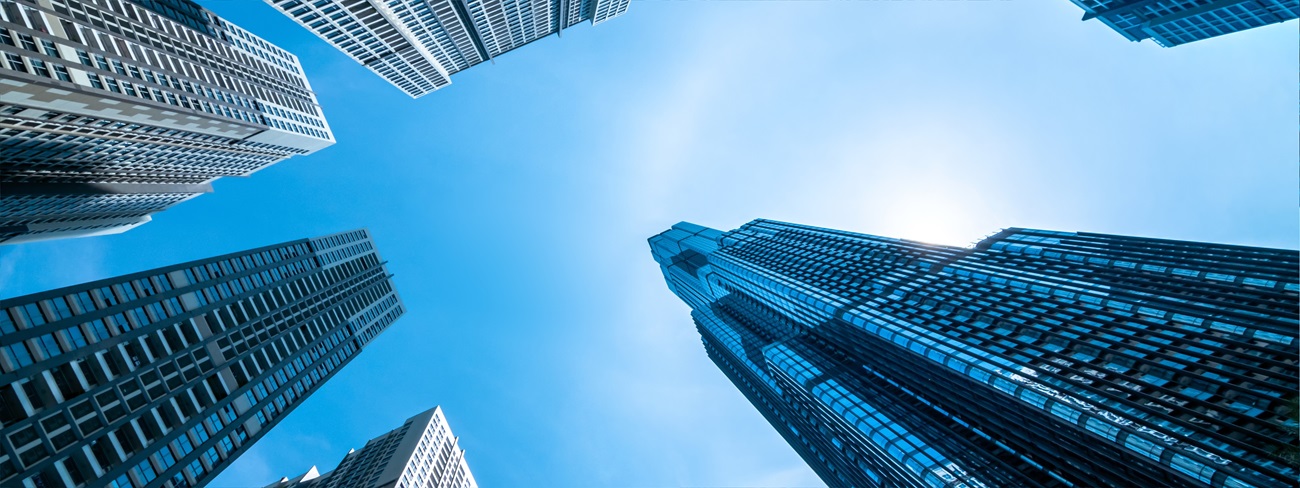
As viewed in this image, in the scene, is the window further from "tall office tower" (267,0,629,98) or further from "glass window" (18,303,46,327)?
"tall office tower" (267,0,629,98)

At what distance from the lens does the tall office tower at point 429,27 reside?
118m

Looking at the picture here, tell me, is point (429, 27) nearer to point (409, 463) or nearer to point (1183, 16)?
point (409, 463)

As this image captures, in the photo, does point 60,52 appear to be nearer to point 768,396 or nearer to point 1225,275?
point 768,396

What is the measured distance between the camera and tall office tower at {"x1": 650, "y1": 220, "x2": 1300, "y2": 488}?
48.7 metres

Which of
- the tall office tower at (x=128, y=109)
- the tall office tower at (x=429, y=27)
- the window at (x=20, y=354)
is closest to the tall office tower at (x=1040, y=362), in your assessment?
the window at (x=20, y=354)

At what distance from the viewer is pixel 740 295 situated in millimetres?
152250

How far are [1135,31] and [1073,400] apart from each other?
8554 cm

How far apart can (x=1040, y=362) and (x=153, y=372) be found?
8500 cm

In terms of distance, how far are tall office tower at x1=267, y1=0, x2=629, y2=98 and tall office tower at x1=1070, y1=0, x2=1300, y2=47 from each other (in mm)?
115409

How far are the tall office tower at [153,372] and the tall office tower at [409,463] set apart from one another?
115 feet

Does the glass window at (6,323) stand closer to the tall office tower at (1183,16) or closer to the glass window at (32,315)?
the glass window at (32,315)

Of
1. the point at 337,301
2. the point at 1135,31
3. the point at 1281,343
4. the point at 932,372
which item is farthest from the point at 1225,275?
the point at 337,301

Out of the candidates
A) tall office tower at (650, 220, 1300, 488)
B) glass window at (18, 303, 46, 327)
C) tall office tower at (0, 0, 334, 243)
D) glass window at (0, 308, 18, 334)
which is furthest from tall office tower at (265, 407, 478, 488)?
glass window at (0, 308, 18, 334)

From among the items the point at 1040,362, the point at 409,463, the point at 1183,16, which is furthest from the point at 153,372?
the point at 1183,16
